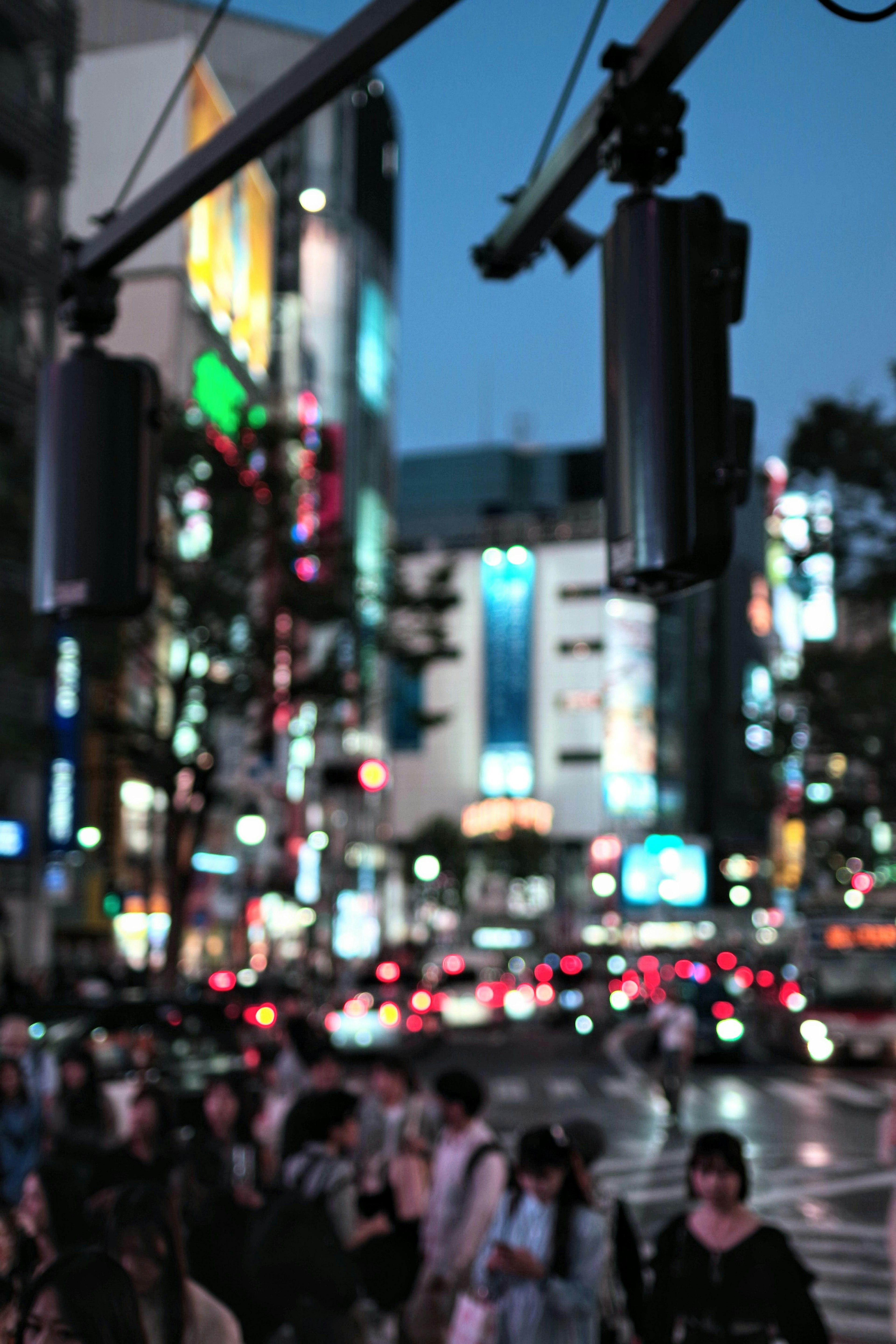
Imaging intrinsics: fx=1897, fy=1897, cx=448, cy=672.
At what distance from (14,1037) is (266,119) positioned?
10927 millimetres

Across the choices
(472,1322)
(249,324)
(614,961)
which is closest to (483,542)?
(249,324)

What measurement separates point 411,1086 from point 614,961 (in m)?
49.1

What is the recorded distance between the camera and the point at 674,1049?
23.8 m

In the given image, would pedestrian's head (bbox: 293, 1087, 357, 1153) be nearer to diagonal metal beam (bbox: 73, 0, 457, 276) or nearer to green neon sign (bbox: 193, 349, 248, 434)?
diagonal metal beam (bbox: 73, 0, 457, 276)

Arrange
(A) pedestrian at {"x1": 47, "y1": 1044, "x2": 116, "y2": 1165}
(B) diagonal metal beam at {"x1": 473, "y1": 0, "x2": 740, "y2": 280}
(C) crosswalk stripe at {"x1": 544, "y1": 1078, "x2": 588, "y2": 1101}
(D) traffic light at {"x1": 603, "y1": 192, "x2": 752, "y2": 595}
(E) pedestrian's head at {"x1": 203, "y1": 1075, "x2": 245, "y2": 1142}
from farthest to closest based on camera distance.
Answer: (C) crosswalk stripe at {"x1": 544, "y1": 1078, "x2": 588, "y2": 1101}
(A) pedestrian at {"x1": 47, "y1": 1044, "x2": 116, "y2": 1165}
(E) pedestrian's head at {"x1": 203, "y1": 1075, "x2": 245, "y2": 1142}
(B) diagonal metal beam at {"x1": 473, "y1": 0, "x2": 740, "y2": 280}
(D) traffic light at {"x1": 603, "y1": 192, "x2": 752, "y2": 595}

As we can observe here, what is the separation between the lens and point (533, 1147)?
6488 millimetres

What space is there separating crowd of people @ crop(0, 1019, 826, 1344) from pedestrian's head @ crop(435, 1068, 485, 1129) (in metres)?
0.01

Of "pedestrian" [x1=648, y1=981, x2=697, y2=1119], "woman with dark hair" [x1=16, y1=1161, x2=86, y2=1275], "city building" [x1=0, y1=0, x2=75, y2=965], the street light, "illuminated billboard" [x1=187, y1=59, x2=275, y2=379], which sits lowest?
"pedestrian" [x1=648, y1=981, x2=697, y2=1119]

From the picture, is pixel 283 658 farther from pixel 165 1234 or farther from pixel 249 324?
pixel 249 324

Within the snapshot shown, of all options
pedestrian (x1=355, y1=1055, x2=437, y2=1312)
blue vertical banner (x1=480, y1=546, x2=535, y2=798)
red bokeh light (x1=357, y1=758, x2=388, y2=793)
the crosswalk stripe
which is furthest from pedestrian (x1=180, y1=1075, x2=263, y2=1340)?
blue vertical banner (x1=480, y1=546, x2=535, y2=798)

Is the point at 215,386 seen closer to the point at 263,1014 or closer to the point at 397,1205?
the point at 263,1014

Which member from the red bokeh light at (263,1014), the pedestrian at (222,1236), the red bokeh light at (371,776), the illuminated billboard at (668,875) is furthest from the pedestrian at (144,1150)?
the illuminated billboard at (668,875)

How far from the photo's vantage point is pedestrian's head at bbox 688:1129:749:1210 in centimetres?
627

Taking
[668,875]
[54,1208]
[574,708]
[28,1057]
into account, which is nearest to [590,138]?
[54,1208]
